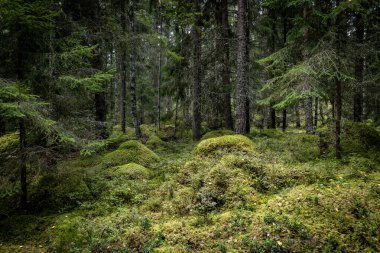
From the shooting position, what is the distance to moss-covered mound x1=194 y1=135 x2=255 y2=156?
399 inches

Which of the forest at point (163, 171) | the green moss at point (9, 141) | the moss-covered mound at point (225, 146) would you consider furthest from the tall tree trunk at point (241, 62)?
the green moss at point (9, 141)

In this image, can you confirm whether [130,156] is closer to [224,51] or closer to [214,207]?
[214,207]

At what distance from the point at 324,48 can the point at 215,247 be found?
25.3 ft

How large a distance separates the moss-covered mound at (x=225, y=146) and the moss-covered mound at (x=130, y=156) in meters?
2.94

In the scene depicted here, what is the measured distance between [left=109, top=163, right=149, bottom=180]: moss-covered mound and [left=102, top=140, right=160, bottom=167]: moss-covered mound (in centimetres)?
99

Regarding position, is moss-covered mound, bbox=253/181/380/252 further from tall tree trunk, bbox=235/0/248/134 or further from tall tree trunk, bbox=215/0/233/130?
tall tree trunk, bbox=215/0/233/130

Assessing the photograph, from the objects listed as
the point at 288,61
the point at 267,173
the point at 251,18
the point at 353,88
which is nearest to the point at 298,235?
the point at 267,173

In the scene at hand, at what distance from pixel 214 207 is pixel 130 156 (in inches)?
247

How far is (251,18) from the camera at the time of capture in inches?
734

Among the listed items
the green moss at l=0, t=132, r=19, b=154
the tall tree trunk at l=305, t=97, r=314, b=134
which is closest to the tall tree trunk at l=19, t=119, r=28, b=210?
the green moss at l=0, t=132, r=19, b=154

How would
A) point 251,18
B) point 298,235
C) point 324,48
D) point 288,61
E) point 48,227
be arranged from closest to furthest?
1. point 298,235
2. point 48,227
3. point 324,48
4. point 288,61
5. point 251,18

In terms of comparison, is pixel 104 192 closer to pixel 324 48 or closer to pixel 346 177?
pixel 346 177

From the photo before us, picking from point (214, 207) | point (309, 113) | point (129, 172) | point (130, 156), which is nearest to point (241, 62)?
point (309, 113)

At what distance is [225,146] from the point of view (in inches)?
407
